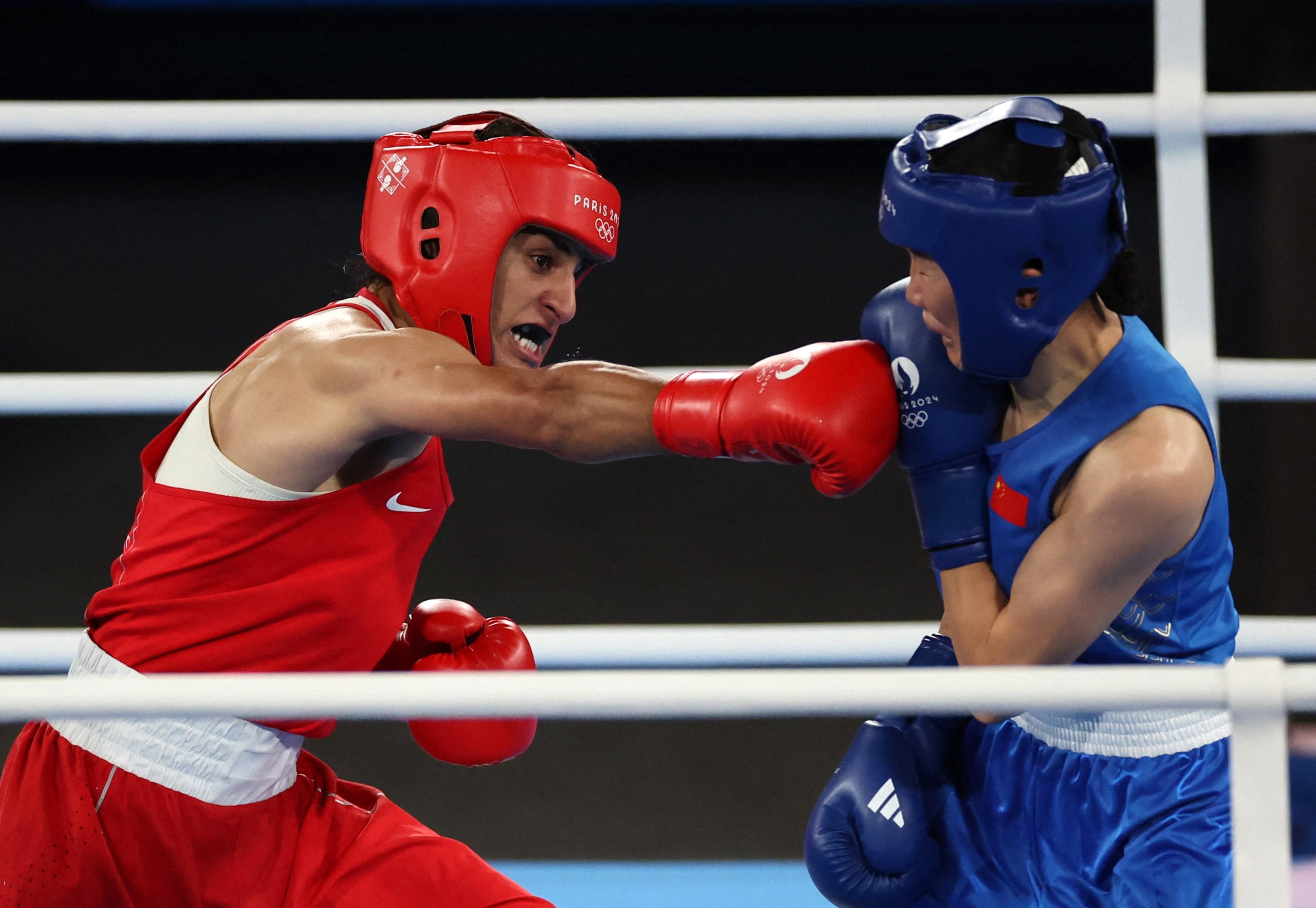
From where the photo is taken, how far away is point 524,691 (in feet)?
3.10

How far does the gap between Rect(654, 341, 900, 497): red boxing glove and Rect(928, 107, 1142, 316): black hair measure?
26cm

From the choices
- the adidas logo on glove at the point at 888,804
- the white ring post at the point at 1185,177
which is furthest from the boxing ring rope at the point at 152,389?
the adidas logo on glove at the point at 888,804

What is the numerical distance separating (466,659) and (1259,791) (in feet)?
3.56

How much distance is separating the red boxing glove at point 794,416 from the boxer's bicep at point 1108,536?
0.73ft

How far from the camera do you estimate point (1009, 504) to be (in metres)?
1.49

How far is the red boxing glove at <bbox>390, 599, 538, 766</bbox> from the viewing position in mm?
1688

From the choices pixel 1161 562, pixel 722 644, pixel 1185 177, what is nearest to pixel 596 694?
pixel 1161 562

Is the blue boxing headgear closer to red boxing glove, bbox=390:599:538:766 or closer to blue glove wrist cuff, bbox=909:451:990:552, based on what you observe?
blue glove wrist cuff, bbox=909:451:990:552

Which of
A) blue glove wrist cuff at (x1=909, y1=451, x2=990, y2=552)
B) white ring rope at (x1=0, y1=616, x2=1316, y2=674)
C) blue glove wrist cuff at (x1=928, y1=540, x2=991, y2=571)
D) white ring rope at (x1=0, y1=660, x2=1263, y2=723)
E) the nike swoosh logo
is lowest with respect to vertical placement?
white ring rope at (x1=0, y1=616, x2=1316, y2=674)

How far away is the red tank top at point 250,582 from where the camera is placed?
5.12ft

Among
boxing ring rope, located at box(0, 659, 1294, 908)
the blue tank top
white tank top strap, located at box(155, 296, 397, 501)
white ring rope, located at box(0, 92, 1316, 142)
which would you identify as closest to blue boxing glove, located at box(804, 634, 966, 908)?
the blue tank top

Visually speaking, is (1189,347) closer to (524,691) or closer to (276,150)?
(524,691)

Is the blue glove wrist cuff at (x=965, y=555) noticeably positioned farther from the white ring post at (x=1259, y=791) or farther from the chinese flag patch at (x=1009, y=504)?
the white ring post at (x=1259, y=791)

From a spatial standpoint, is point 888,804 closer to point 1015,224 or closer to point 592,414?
point 592,414
